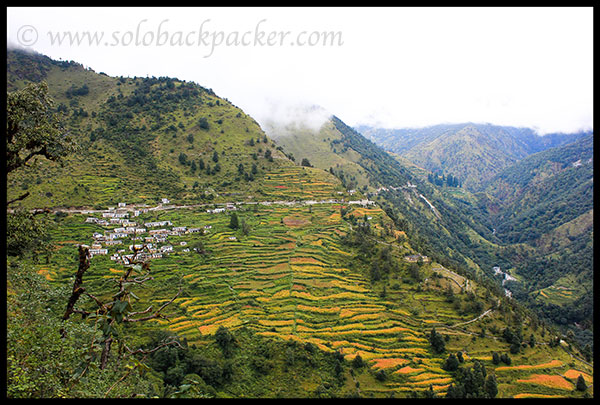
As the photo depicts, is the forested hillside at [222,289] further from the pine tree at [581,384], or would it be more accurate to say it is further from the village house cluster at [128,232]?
the village house cluster at [128,232]

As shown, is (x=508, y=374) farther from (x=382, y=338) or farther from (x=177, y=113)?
(x=177, y=113)

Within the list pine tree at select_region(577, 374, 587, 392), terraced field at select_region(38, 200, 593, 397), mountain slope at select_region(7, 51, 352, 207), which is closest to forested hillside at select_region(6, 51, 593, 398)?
pine tree at select_region(577, 374, 587, 392)

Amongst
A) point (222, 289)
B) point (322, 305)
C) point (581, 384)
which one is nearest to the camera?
point (581, 384)

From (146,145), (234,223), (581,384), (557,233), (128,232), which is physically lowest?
(581,384)

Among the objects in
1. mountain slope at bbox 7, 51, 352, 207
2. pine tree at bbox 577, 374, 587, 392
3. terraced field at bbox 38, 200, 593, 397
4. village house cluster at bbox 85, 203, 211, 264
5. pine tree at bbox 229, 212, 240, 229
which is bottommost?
pine tree at bbox 577, 374, 587, 392

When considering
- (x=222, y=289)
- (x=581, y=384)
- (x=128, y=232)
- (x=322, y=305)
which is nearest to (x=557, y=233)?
(x=581, y=384)

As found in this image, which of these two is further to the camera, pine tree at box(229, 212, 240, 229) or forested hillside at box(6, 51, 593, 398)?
pine tree at box(229, 212, 240, 229)

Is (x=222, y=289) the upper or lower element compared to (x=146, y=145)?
lower

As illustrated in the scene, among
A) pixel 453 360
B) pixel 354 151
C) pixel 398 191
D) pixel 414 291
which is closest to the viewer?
pixel 453 360

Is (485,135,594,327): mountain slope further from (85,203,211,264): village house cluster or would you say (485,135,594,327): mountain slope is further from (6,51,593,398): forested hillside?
(85,203,211,264): village house cluster

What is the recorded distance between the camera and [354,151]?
170375mm

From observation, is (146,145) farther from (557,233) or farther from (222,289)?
(557,233)

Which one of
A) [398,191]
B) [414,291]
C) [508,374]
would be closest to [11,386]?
[508,374]

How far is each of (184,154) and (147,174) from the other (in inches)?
490
